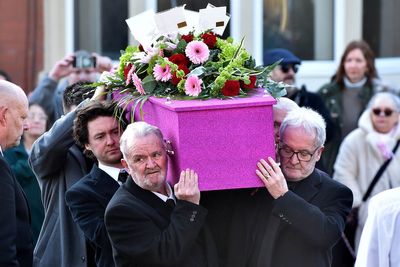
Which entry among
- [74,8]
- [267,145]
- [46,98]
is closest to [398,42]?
[74,8]

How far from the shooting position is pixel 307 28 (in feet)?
38.7

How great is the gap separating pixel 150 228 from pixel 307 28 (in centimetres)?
727

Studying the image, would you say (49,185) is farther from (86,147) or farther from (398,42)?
(398,42)

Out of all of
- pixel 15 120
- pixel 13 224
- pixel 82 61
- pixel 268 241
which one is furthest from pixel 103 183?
pixel 82 61

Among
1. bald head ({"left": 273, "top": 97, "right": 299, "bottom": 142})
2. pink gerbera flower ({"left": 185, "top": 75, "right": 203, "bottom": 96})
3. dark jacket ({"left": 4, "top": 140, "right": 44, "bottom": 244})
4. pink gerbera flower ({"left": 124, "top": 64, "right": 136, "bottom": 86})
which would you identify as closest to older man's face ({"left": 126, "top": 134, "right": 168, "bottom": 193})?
pink gerbera flower ({"left": 185, "top": 75, "right": 203, "bottom": 96})

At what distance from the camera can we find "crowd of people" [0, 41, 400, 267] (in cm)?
475

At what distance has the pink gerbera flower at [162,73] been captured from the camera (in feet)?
16.5

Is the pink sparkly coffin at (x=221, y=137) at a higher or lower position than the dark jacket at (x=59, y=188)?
higher

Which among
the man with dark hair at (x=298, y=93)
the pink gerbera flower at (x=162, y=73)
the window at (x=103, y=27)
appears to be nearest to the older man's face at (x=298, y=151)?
the pink gerbera flower at (x=162, y=73)

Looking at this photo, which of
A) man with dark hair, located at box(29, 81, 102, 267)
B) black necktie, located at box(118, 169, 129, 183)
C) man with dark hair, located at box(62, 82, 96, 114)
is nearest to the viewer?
black necktie, located at box(118, 169, 129, 183)

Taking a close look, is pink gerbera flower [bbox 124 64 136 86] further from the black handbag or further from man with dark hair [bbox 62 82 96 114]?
the black handbag

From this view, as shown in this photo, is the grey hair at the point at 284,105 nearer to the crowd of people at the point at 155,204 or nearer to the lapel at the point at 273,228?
the crowd of people at the point at 155,204

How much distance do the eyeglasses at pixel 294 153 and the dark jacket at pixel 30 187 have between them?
9.11 feet

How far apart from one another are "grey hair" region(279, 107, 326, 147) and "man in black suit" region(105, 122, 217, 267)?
1.80ft
